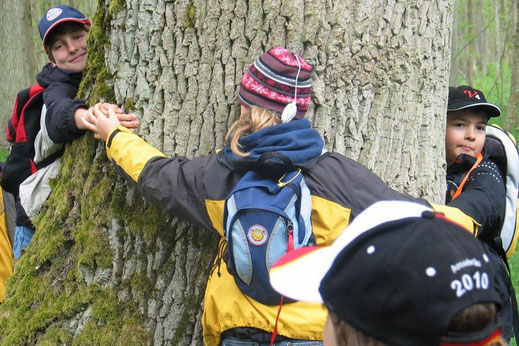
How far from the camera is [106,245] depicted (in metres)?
2.93

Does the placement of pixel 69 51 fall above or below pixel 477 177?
above

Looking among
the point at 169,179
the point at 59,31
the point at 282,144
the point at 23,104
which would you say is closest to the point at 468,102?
the point at 282,144

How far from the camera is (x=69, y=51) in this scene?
344 cm

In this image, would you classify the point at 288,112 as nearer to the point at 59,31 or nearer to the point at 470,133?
the point at 470,133

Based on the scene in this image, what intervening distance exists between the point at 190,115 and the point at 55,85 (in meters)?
0.93

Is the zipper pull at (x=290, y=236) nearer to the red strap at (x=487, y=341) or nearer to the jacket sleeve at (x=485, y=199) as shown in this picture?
the red strap at (x=487, y=341)

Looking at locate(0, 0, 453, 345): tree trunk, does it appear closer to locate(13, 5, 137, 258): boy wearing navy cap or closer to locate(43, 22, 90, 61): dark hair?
locate(13, 5, 137, 258): boy wearing navy cap

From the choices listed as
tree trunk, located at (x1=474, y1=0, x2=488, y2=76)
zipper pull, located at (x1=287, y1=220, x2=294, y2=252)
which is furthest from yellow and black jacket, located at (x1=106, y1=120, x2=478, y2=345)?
tree trunk, located at (x1=474, y1=0, x2=488, y2=76)

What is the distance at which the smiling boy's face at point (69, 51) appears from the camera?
3.39 meters

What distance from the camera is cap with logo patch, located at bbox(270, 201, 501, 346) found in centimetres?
128

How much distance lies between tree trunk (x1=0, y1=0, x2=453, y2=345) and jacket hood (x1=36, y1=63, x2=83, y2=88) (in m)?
0.34

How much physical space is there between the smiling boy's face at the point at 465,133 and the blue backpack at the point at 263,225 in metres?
1.50

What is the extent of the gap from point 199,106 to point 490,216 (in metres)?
1.52

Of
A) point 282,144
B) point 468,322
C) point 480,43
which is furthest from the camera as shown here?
point 480,43
